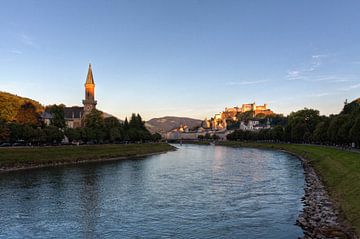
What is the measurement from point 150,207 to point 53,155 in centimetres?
5071

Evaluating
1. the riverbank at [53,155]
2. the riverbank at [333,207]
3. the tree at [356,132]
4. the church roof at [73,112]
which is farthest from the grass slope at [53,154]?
the church roof at [73,112]

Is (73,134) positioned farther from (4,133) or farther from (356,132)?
(356,132)

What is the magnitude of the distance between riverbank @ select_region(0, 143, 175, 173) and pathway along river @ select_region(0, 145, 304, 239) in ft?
41.7

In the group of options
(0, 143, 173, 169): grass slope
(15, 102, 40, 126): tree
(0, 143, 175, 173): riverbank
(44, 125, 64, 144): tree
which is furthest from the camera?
(15, 102, 40, 126): tree

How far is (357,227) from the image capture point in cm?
2384

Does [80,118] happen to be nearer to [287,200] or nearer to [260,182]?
[260,182]

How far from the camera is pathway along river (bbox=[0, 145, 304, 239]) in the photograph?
25.8 metres

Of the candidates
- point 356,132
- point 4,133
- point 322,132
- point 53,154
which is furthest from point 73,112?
point 356,132

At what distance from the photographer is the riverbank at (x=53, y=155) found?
6582cm

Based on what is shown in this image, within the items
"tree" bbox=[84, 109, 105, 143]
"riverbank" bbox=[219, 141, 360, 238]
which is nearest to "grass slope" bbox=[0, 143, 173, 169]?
"tree" bbox=[84, 109, 105, 143]

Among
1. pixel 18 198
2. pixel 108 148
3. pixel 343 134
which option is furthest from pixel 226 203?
pixel 108 148

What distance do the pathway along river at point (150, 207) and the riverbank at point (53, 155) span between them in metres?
12.7

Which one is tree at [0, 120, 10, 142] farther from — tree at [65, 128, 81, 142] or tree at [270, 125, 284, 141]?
tree at [270, 125, 284, 141]

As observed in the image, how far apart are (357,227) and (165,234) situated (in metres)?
12.4
